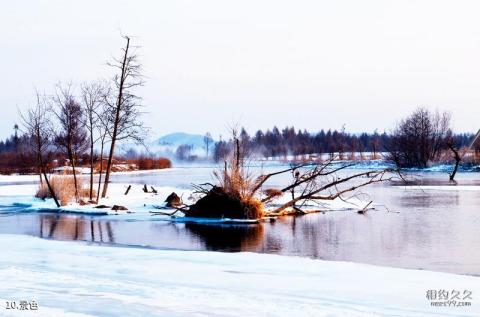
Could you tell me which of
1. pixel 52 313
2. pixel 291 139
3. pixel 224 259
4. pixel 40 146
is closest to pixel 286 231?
pixel 224 259

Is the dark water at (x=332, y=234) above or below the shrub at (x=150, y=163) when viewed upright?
below

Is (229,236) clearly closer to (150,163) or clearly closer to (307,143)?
(150,163)

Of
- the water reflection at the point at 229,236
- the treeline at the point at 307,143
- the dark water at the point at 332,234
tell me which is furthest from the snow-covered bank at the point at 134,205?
the treeline at the point at 307,143

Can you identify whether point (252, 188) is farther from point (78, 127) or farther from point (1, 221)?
point (78, 127)

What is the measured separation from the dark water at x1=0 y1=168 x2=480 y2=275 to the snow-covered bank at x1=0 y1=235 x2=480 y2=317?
5.18ft

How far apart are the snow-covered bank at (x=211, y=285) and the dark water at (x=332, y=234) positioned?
Answer: 1.58 metres

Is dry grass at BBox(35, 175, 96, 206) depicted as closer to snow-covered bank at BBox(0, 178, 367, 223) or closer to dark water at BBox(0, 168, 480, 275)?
snow-covered bank at BBox(0, 178, 367, 223)

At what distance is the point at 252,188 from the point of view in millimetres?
20281

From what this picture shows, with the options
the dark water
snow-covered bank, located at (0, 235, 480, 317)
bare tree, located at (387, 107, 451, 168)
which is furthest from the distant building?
snow-covered bank, located at (0, 235, 480, 317)

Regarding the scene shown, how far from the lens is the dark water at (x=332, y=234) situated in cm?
1232

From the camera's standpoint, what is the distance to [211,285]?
28.3 ft

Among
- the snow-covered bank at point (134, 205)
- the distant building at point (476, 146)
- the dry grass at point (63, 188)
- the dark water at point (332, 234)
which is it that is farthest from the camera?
the distant building at point (476, 146)

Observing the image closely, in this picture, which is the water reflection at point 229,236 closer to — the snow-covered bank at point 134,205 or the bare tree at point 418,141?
the snow-covered bank at point 134,205

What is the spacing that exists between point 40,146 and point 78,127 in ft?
7.87
